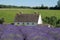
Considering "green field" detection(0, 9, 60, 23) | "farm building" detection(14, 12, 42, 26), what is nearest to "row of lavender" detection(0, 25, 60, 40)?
"farm building" detection(14, 12, 42, 26)

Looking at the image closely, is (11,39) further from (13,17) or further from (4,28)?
(13,17)

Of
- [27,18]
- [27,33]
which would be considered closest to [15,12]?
[27,18]

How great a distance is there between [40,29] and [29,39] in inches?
1.6

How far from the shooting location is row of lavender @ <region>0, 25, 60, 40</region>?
361mm

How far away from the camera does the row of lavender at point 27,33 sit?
0.36 m

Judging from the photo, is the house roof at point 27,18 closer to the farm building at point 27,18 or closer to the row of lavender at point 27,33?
the farm building at point 27,18

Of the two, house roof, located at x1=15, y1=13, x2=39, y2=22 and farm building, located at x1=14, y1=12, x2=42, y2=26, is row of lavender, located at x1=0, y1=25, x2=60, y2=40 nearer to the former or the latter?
farm building, located at x1=14, y1=12, x2=42, y2=26

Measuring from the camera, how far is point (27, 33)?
14.7 inches

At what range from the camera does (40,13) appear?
16.9m

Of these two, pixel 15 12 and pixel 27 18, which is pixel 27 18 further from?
pixel 15 12

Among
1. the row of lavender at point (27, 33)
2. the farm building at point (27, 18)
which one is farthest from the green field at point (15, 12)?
the row of lavender at point (27, 33)

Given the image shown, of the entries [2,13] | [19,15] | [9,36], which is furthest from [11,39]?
[2,13]

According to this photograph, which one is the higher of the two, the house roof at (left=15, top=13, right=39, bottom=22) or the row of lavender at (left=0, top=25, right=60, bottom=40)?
the row of lavender at (left=0, top=25, right=60, bottom=40)

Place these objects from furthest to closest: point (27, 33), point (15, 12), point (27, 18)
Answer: point (15, 12) < point (27, 18) < point (27, 33)
